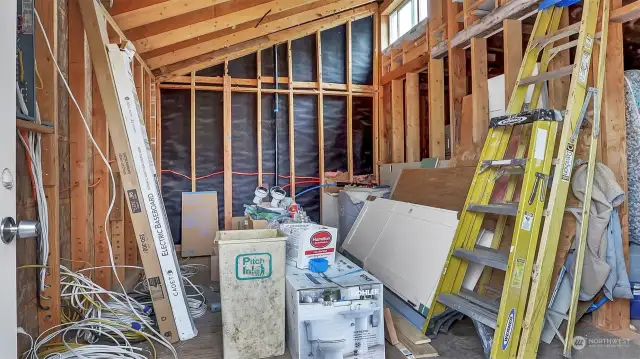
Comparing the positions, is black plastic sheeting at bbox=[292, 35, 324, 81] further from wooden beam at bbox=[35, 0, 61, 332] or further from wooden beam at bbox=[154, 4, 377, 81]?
wooden beam at bbox=[35, 0, 61, 332]

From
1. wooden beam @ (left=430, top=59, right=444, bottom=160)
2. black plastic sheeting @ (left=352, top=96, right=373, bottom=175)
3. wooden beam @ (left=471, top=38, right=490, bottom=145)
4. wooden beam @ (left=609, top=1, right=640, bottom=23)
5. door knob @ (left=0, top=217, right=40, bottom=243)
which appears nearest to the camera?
door knob @ (left=0, top=217, right=40, bottom=243)

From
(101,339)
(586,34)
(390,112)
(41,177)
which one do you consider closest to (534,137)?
(586,34)

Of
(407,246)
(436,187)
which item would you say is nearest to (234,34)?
(436,187)

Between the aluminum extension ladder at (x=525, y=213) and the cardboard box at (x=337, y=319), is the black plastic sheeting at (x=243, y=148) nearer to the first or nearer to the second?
the cardboard box at (x=337, y=319)

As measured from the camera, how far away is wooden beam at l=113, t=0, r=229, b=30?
119 inches

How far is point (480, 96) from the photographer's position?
3451mm

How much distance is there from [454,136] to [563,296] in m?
1.95

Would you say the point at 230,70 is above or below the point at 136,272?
above

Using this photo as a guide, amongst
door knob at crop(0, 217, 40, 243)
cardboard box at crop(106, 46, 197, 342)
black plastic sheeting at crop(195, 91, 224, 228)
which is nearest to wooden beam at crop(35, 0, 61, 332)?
cardboard box at crop(106, 46, 197, 342)

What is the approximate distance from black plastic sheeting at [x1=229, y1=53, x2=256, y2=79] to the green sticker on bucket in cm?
361

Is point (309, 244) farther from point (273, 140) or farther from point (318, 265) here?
point (273, 140)

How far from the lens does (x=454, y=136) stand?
3.90 m

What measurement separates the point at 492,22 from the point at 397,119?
2040mm

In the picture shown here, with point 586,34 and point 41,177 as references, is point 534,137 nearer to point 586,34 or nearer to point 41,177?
point 586,34
